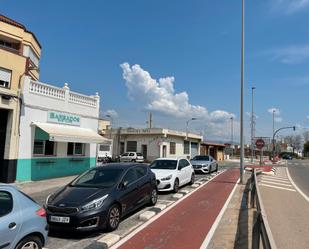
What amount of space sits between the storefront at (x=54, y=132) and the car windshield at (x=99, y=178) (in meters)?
9.34

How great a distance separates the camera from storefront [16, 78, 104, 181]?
60.9 ft

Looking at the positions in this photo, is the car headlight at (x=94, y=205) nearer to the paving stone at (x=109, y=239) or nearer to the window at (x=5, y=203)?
the paving stone at (x=109, y=239)

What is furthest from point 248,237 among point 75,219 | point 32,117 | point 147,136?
point 147,136

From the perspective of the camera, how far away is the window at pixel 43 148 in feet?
64.0

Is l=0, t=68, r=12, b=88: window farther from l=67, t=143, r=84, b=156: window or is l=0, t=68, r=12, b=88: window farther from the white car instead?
the white car

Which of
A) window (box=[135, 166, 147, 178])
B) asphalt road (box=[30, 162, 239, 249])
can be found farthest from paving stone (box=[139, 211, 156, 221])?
window (box=[135, 166, 147, 178])

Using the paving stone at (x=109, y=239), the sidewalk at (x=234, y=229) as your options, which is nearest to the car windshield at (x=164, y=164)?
the sidewalk at (x=234, y=229)

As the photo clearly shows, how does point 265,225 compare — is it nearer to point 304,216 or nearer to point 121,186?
point 121,186

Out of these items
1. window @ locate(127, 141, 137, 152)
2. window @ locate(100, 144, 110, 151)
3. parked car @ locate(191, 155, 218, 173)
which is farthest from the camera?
window @ locate(127, 141, 137, 152)

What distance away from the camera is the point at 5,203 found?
533cm

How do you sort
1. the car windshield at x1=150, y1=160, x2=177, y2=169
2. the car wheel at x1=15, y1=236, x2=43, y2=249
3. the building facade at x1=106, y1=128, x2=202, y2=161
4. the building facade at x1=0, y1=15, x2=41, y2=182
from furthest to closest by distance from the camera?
1. the building facade at x1=106, y1=128, x2=202, y2=161
2. the building facade at x1=0, y1=15, x2=41, y2=182
3. the car windshield at x1=150, y1=160, x2=177, y2=169
4. the car wheel at x1=15, y1=236, x2=43, y2=249

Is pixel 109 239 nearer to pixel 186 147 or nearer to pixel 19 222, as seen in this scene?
pixel 19 222

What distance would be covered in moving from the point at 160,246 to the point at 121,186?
8.15 feet

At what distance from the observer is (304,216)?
10547mm
